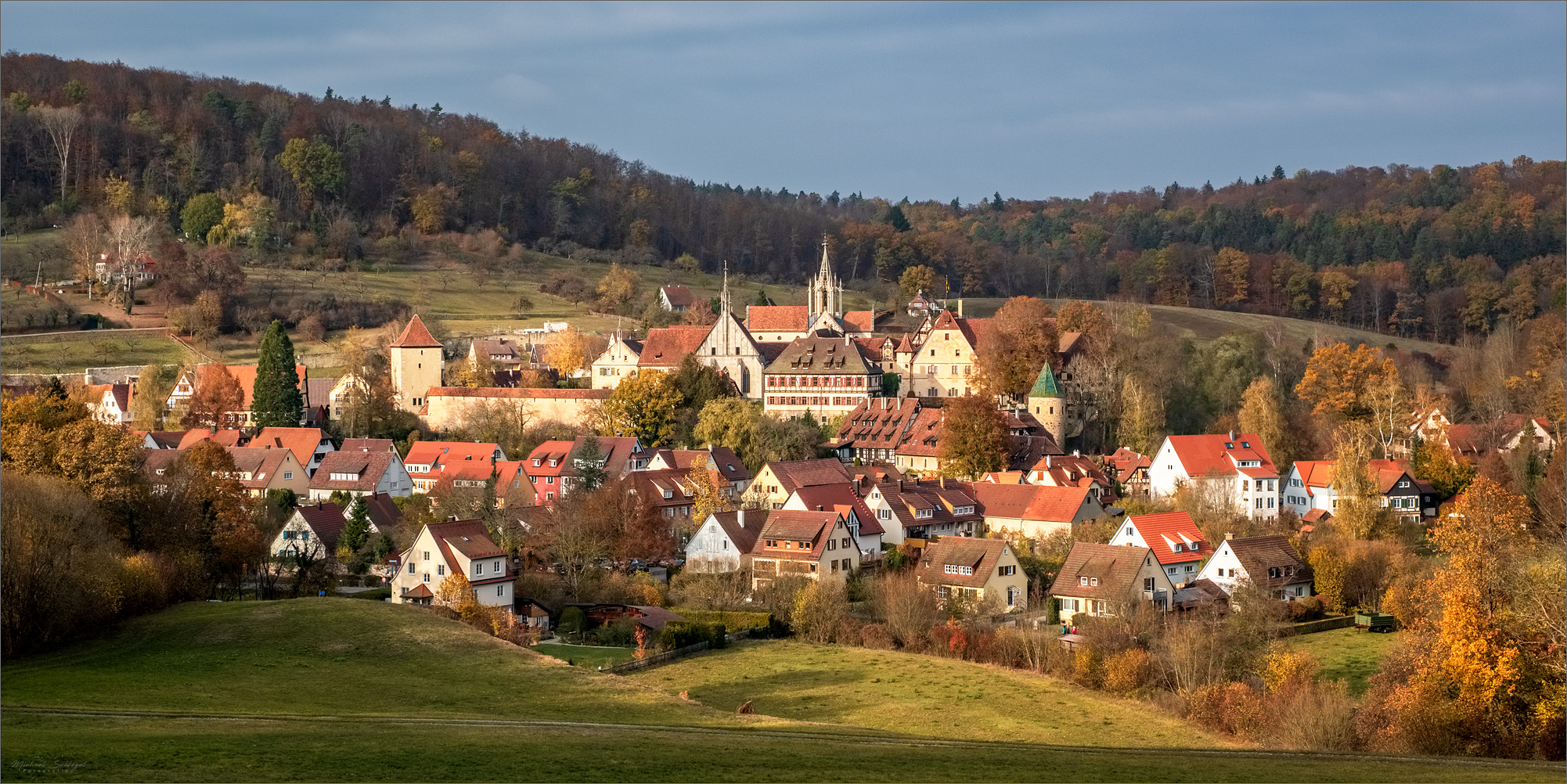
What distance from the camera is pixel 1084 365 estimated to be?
67.8 meters

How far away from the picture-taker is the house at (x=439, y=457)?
2481 inches

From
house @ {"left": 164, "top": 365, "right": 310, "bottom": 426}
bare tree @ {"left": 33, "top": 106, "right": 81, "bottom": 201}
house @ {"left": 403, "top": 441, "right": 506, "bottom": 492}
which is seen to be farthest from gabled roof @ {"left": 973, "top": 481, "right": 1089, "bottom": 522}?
bare tree @ {"left": 33, "top": 106, "right": 81, "bottom": 201}

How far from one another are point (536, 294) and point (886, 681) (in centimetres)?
7224

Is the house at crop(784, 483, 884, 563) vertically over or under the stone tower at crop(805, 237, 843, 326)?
under

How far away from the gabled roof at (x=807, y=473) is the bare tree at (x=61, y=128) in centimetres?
7625

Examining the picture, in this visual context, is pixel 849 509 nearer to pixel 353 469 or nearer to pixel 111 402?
pixel 353 469

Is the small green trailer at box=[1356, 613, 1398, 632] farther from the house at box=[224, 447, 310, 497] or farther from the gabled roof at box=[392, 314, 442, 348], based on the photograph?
the gabled roof at box=[392, 314, 442, 348]

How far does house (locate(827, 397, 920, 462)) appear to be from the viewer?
65562mm

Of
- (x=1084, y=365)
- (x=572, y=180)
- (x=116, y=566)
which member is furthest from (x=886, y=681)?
(x=572, y=180)

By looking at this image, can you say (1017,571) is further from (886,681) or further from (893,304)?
(893,304)

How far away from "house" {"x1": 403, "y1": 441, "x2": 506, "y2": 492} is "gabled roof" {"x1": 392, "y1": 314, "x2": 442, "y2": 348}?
9.27 m

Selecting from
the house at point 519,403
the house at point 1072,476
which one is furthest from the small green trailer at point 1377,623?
the house at point 519,403

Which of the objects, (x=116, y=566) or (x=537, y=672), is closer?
(x=537, y=672)

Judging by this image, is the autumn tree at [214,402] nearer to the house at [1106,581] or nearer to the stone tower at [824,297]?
the stone tower at [824,297]
